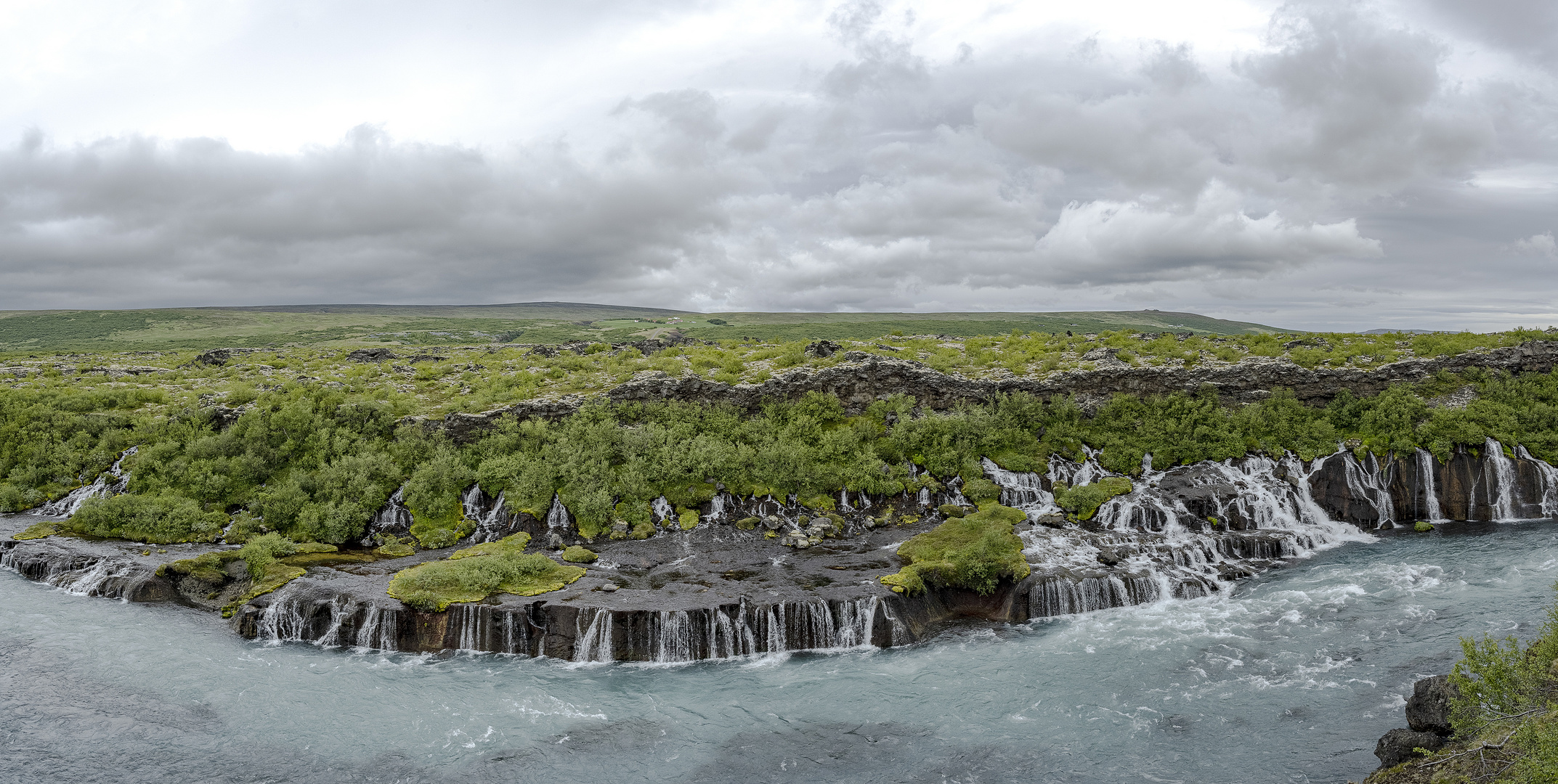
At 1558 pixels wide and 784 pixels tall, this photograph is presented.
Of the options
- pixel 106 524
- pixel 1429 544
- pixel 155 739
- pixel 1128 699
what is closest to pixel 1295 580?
pixel 1429 544

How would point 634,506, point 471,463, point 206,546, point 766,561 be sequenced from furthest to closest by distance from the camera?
point 471,463
point 634,506
point 206,546
point 766,561

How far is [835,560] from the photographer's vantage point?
34.0m

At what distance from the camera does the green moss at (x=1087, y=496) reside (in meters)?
39.2

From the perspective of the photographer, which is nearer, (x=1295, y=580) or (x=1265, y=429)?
(x=1295, y=580)

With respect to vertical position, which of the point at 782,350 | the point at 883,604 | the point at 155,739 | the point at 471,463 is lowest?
the point at 155,739

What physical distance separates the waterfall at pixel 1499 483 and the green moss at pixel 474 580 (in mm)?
49688

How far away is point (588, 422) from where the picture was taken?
4550 centimetres

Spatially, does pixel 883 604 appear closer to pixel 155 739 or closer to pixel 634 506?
pixel 634 506

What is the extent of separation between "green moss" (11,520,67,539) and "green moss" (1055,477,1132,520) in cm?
5433

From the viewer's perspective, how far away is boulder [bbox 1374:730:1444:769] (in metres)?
16.2

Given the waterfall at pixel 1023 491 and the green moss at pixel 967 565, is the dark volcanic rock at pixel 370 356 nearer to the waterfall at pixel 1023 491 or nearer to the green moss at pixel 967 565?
the waterfall at pixel 1023 491

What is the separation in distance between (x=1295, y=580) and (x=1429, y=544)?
33.6ft

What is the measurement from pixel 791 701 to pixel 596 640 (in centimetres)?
839

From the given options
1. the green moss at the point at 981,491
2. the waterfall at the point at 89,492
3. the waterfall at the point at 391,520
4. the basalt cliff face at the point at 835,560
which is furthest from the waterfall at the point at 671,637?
the waterfall at the point at 89,492
